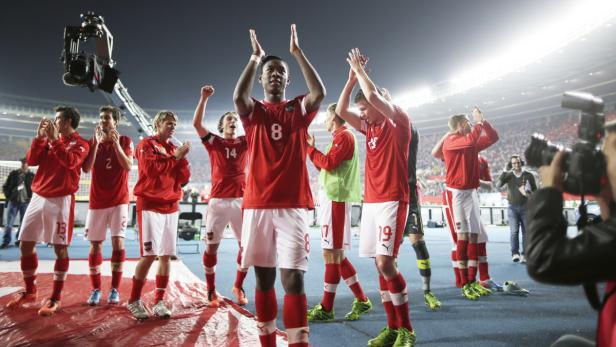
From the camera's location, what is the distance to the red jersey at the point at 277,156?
99.9 inches

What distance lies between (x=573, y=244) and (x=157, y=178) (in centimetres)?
409

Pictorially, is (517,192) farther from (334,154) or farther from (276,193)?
(276,193)

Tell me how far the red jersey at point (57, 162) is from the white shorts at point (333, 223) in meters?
2.99

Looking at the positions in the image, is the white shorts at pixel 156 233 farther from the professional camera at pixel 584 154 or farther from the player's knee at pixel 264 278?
the professional camera at pixel 584 154

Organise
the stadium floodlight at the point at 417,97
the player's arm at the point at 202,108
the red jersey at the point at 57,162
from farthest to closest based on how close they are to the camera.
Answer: the stadium floodlight at the point at 417,97 < the red jersey at the point at 57,162 < the player's arm at the point at 202,108

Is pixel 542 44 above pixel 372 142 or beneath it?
above

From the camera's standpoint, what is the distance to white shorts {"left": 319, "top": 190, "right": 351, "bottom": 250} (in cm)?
412

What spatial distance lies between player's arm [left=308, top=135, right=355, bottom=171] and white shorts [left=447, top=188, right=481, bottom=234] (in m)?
→ 2.19

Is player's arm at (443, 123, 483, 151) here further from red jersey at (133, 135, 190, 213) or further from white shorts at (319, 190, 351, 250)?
red jersey at (133, 135, 190, 213)

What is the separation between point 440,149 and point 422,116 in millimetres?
35480

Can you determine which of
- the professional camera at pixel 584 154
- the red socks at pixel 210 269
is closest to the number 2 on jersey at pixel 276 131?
the professional camera at pixel 584 154

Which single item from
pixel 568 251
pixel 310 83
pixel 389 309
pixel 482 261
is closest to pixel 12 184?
pixel 310 83

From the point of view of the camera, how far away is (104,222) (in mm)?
4555

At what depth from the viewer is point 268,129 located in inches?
106
